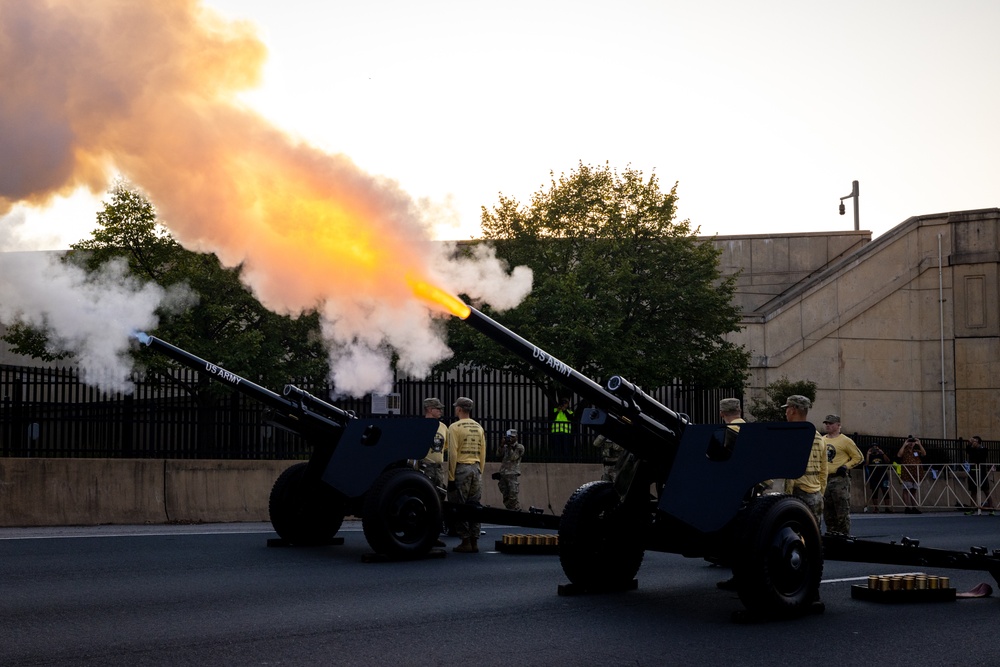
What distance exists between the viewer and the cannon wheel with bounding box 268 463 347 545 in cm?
1352

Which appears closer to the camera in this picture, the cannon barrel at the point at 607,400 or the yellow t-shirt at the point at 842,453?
the cannon barrel at the point at 607,400

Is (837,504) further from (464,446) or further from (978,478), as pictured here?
(978,478)

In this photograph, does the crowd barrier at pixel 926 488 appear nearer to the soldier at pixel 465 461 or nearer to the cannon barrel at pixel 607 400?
the soldier at pixel 465 461

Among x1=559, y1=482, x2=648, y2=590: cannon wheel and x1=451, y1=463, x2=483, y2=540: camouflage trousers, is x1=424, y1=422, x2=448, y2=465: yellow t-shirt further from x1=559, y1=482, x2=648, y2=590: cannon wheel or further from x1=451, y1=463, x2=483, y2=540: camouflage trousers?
x1=559, y1=482, x2=648, y2=590: cannon wheel

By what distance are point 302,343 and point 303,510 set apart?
55.4 feet

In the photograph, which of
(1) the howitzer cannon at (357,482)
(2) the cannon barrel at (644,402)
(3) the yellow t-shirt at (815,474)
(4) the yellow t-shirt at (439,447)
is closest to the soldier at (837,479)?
(3) the yellow t-shirt at (815,474)

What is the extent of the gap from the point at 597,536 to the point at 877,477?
19.8 m

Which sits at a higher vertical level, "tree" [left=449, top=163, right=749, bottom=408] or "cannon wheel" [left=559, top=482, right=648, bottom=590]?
"tree" [left=449, top=163, right=749, bottom=408]

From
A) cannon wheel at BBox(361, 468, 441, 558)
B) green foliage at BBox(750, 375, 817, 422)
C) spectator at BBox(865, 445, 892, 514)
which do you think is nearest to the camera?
cannon wheel at BBox(361, 468, 441, 558)

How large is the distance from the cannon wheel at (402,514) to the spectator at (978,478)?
723 inches

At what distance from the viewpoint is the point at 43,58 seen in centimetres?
1054

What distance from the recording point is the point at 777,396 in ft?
116

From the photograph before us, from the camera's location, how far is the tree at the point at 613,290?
30094 millimetres

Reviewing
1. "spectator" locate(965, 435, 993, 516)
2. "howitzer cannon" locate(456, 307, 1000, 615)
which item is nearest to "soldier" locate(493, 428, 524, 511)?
"howitzer cannon" locate(456, 307, 1000, 615)
